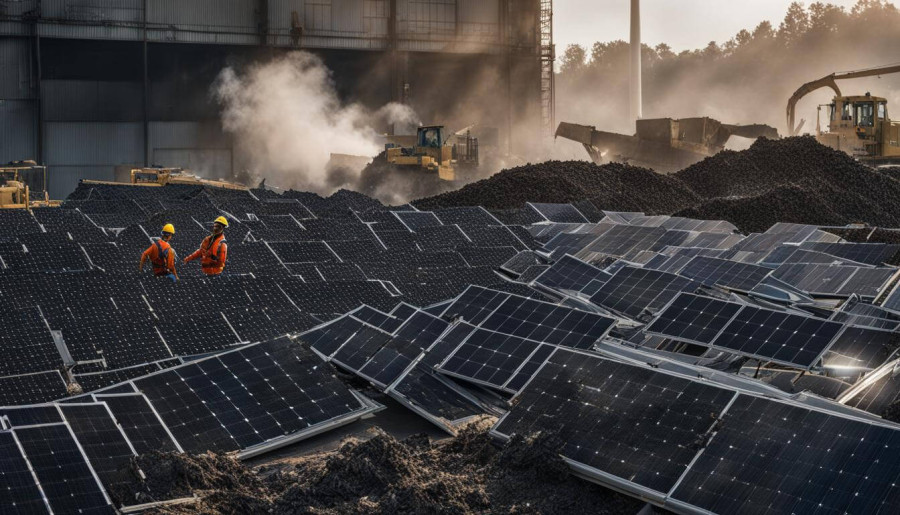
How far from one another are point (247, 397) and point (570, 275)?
8079mm

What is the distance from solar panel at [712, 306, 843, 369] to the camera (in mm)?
13094

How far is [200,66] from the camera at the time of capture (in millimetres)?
53969

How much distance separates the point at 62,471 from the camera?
10.5 m

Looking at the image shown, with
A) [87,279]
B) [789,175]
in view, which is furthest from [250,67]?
[87,279]

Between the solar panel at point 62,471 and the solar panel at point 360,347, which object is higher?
the solar panel at point 360,347

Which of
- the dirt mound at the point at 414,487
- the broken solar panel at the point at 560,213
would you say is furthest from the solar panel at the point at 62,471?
the broken solar panel at the point at 560,213

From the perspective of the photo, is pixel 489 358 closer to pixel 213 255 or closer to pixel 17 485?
pixel 17 485

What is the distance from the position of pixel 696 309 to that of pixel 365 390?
5.01 m

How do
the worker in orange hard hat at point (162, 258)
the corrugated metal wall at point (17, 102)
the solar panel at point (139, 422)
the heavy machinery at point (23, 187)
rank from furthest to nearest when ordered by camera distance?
the corrugated metal wall at point (17, 102)
the heavy machinery at point (23, 187)
the worker in orange hard hat at point (162, 258)
the solar panel at point (139, 422)

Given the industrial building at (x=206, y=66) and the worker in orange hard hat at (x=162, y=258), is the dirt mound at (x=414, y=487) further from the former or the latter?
the industrial building at (x=206, y=66)

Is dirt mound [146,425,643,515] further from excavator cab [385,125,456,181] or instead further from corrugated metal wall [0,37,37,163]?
corrugated metal wall [0,37,37,163]

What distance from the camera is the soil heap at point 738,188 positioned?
29.3m

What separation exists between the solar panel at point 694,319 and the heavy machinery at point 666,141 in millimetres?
31311

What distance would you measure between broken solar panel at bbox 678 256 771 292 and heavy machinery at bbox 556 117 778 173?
27.0 meters
